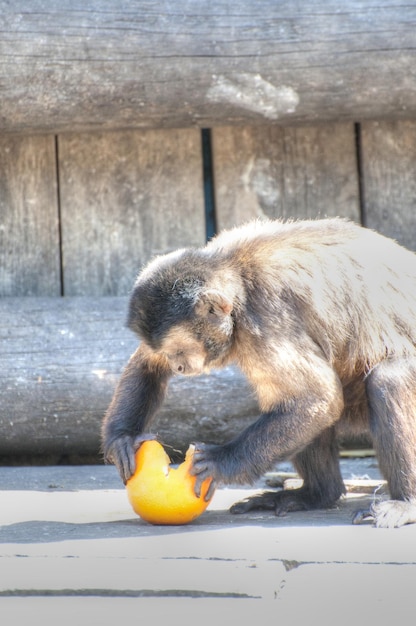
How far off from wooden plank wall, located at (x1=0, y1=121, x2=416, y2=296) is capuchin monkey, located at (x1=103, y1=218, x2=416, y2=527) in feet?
4.42

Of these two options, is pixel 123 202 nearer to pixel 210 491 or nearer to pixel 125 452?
pixel 125 452

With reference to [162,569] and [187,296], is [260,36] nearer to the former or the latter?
[187,296]

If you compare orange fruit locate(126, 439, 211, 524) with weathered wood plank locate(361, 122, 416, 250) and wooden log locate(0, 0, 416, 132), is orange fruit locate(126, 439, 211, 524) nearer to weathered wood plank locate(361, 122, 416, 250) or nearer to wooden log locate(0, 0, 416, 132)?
wooden log locate(0, 0, 416, 132)

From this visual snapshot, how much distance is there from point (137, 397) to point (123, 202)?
1729mm

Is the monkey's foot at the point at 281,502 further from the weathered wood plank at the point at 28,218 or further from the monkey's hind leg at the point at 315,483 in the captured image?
the weathered wood plank at the point at 28,218

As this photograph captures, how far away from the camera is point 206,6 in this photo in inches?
208

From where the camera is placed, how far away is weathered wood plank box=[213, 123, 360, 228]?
232 inches

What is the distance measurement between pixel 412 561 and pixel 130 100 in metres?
3.01

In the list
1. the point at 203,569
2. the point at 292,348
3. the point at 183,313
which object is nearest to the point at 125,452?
the point at 183,313

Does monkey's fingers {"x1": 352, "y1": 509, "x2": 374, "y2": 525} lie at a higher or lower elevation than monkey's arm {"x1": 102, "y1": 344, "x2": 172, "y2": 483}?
lower

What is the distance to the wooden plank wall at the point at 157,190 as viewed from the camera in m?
5.88

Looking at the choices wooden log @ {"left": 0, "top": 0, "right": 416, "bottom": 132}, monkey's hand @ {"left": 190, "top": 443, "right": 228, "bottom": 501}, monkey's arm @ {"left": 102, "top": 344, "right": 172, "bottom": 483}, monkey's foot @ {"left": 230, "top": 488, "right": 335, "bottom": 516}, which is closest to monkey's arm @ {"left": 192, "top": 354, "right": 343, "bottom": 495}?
monkey's hand @ {"left": 190, "top": 443, "right": 228, "bottom": 501}

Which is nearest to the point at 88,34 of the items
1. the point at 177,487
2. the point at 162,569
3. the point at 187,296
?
the point at 187,296

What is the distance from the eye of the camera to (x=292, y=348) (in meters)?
4.05
